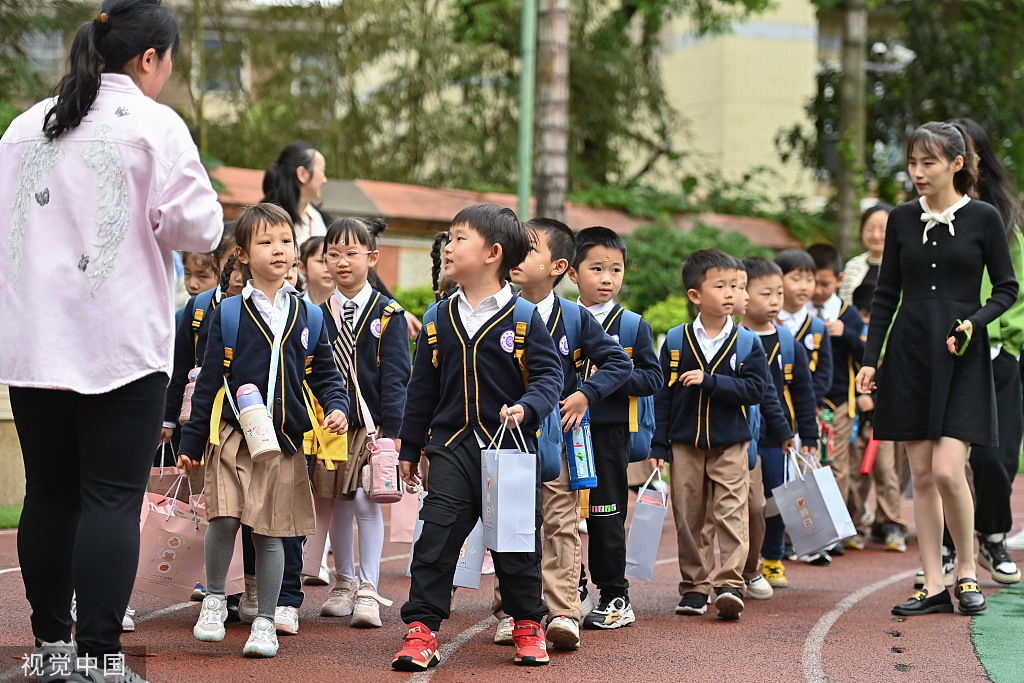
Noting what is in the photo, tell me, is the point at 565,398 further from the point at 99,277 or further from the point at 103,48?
the point at 103,48

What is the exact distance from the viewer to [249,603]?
18.5ft

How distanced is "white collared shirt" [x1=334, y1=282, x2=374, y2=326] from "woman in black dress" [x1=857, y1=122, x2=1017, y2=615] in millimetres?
2557

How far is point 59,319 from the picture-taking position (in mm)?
3773

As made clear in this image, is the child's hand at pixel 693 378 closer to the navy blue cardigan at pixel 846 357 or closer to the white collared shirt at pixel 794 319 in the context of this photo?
the white collared shirt at pixel 794 319

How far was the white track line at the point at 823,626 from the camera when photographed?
5.02 m

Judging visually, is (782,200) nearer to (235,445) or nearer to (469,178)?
(469,178)

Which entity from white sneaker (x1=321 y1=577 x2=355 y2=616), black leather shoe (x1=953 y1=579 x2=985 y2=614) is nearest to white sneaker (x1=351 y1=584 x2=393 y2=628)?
white sneaker (x1=321 y1=577 x2=355 y2=616)

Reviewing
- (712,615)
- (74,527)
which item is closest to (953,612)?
(712,615)

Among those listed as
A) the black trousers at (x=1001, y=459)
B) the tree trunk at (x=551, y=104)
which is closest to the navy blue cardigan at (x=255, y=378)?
the black trousers at (x=1001, y=459)

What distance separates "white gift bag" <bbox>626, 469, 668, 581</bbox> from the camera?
601 cm

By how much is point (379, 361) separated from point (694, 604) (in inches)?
80.4

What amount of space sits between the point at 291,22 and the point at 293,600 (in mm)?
15281

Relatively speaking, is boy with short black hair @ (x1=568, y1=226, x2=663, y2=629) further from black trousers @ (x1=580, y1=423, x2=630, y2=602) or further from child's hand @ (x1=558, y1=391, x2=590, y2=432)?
child's hand @ (x1=558, y1=391, x2=590, y2=432)

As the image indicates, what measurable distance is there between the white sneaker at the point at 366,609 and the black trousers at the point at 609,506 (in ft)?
3.43
